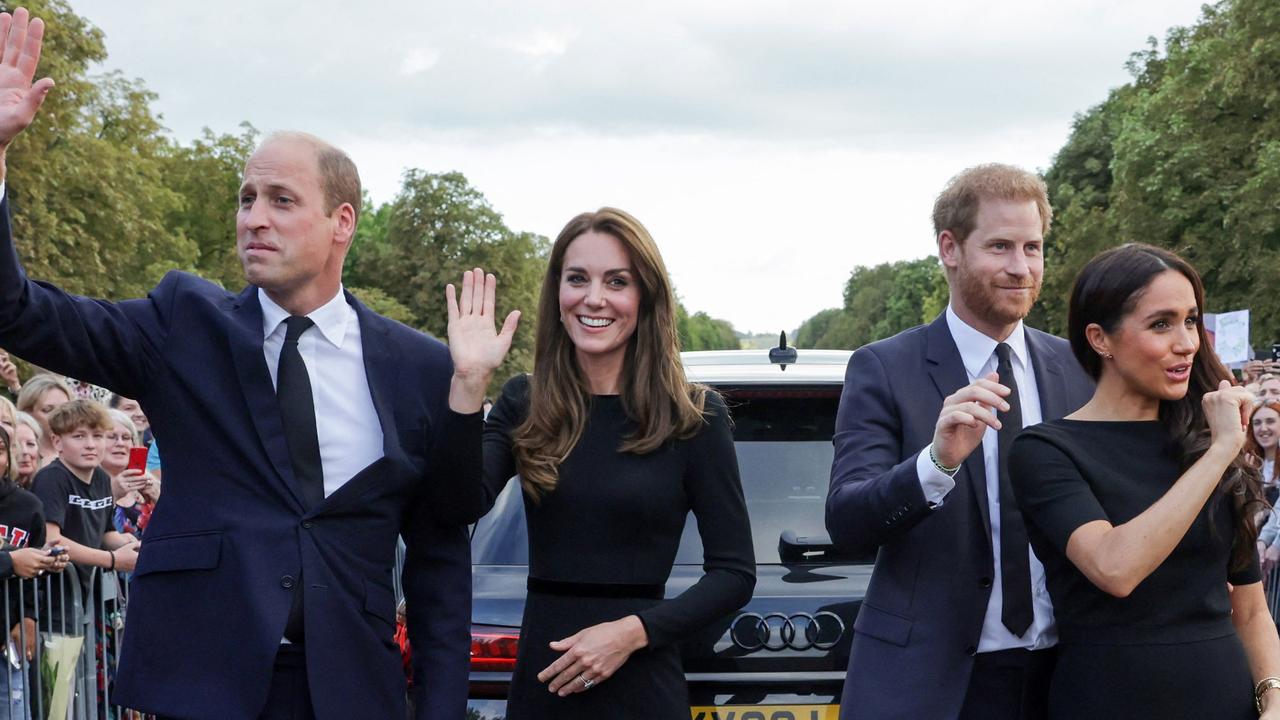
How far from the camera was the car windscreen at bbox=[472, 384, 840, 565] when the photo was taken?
4.62 m

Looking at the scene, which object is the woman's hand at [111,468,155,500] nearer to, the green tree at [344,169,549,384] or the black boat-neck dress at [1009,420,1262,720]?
the black boat-neck dress at [1009,420,1262,720]

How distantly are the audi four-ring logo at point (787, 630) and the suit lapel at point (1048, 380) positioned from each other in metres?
0.88

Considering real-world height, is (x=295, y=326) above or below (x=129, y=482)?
Result: above

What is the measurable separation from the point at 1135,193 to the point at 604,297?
39992 mm

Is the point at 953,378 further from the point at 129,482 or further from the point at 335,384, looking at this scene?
the point at 129,482

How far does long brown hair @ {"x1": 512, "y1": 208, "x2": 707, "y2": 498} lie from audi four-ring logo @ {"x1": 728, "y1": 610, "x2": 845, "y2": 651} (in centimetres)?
66

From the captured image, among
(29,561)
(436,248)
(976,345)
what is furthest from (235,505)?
(436,248)

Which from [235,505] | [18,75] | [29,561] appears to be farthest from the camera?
[29,561]

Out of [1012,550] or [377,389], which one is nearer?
[377,389]

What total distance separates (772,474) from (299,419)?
70.4 inches

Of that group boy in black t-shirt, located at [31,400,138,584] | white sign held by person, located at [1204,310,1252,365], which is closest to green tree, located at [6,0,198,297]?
white sign held by person, located at [1204,310,1252,365]

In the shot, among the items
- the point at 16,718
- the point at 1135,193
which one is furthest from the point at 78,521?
the point at 1135,193

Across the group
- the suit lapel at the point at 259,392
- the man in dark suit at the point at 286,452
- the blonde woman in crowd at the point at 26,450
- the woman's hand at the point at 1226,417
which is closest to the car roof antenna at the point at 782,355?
the man in dark suit at the point at 286,452

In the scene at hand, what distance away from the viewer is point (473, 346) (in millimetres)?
3578
